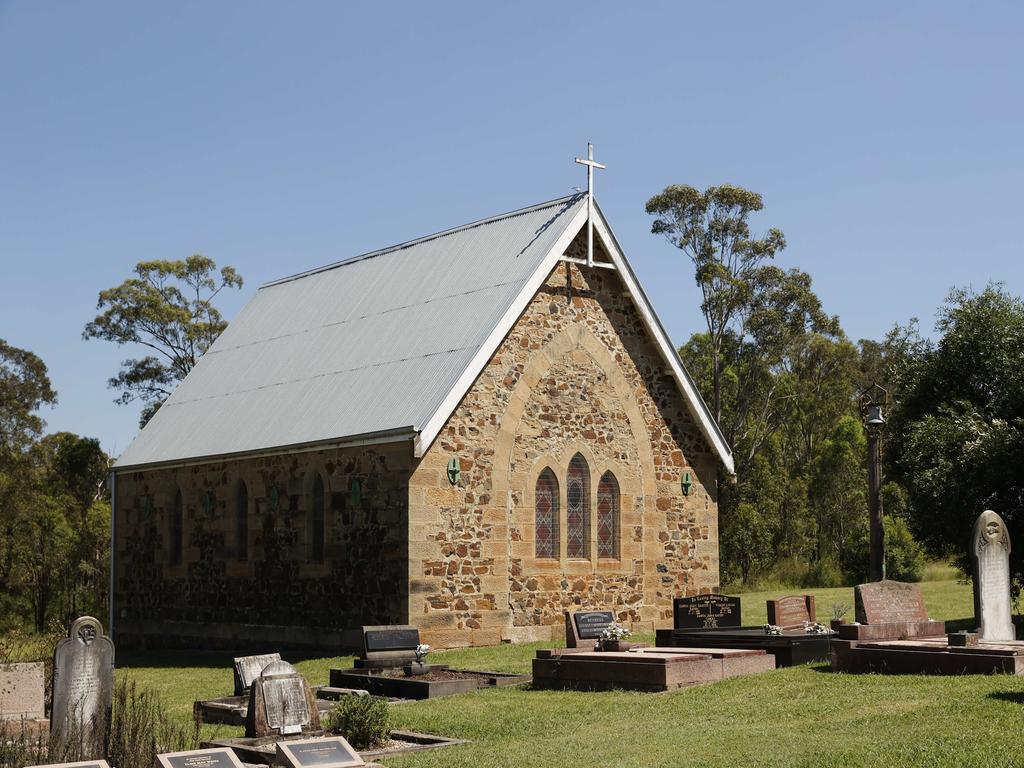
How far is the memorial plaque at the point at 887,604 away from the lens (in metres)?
19.0

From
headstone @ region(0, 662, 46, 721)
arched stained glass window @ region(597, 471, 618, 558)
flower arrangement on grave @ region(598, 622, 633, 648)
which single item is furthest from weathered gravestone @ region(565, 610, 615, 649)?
headstone @ region(0, 662, 46, 721)

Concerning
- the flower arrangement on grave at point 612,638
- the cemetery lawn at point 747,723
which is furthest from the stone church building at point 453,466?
the cemetery lawn at point 747,723

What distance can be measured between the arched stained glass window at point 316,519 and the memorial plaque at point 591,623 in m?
7.29

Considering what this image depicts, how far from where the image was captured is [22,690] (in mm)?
15055

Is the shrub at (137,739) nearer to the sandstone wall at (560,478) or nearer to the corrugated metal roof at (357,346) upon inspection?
the sandstone wall at (560,478)

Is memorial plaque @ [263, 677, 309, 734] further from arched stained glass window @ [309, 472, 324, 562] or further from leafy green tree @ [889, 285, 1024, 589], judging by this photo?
leafy green tree @ [889, 285, 1024, 589]

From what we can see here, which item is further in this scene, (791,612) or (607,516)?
(607,516)

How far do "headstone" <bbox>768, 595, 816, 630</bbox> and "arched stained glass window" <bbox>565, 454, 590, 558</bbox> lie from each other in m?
5.42

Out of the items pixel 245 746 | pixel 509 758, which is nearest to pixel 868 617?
pixel 509 758

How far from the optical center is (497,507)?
25953mm

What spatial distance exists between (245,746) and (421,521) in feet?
34.1

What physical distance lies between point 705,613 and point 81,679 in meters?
11.9

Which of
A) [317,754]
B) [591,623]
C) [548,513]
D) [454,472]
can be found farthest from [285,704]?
[548,513]

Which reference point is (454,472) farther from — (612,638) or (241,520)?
(241,520)
